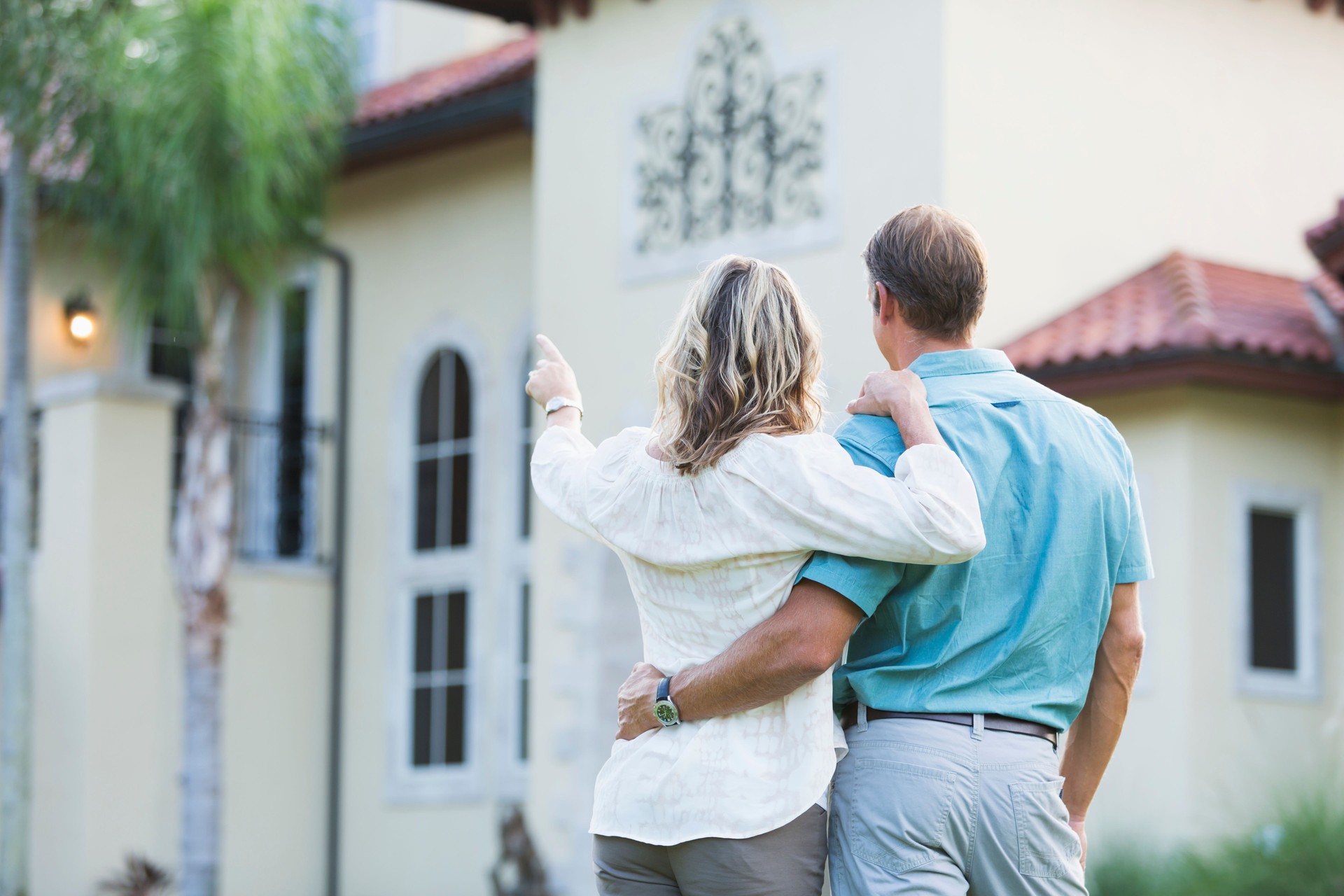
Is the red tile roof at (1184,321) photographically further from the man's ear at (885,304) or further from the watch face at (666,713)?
the watch face at (666,713)

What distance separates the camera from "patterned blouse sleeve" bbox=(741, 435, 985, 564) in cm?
251

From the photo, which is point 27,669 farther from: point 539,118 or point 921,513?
point 921,513

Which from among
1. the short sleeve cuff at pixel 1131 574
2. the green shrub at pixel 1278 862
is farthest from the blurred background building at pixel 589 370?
the short sleeve cuff at pixel 1131 574

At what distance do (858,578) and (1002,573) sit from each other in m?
0.24

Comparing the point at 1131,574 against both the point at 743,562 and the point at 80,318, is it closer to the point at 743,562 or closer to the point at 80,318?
the point at 743,562

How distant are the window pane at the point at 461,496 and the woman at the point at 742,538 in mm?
9970

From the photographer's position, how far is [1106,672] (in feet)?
9.34

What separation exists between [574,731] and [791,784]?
8205 millimetres

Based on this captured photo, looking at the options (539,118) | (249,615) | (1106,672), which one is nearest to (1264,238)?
(539,118)

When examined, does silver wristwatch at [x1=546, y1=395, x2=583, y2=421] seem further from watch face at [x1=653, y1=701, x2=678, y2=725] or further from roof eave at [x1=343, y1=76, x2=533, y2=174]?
roof eave at [x1=343, y1=76, x2=533, y2=174]

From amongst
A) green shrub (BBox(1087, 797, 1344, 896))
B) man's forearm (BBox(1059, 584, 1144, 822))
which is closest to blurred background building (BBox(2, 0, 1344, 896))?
green shrub (BBox(1087, 797, 1344, 896))

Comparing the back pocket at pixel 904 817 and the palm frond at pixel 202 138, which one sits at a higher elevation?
the palm frond at pixel 202 138

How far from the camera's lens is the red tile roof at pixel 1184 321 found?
868 centimetres

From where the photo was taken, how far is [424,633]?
12750 mm
